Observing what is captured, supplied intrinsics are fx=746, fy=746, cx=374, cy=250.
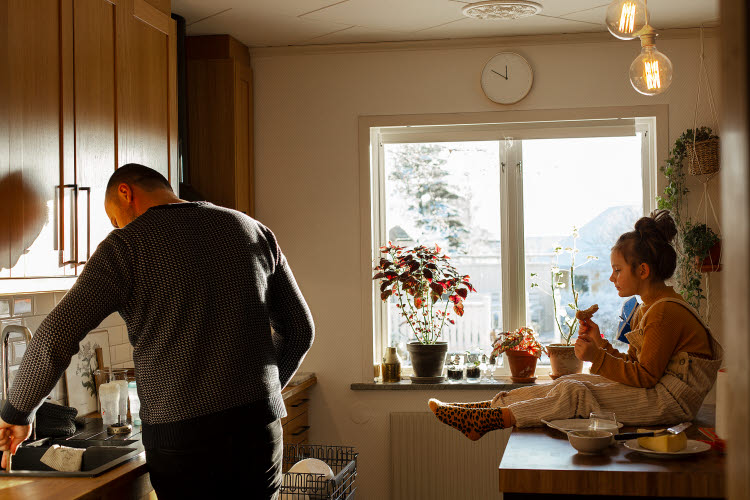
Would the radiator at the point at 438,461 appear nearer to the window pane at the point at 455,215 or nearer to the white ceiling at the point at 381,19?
the window pane at the point at 455,215

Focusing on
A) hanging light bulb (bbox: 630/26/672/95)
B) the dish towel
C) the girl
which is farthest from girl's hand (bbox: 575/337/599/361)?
the dish towel

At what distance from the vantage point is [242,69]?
3.81m

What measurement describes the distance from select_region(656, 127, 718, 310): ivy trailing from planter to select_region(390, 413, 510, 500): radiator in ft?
3.79

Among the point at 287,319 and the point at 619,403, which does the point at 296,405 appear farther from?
the point at 619,403

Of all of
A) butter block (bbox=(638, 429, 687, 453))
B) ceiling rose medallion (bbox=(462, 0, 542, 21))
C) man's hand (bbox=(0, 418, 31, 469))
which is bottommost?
butter block (bbox=(638, 429, 687, 453))

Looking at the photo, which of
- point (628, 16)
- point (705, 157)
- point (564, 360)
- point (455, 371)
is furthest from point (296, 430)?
point (628, 16)

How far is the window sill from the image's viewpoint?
372 centimetres

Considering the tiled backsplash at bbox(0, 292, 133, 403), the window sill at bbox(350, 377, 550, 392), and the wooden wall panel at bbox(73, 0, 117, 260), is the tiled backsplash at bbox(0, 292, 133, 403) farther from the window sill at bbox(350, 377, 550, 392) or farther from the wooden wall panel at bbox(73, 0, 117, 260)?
the window sill at bbox(350, 377, 550, 392)

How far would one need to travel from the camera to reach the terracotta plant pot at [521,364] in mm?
3748

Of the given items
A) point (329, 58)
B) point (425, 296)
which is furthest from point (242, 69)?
point (425, 296)

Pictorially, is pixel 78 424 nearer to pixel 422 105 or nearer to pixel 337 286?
pixel 337 286

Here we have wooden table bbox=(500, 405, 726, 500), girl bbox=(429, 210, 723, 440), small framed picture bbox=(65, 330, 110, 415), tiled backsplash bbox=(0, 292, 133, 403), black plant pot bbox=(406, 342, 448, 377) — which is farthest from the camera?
black plant pot bbox=(406, 342, 448, 377)

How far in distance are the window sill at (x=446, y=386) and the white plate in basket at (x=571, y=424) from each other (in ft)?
5.18

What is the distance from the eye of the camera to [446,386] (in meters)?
3.75
